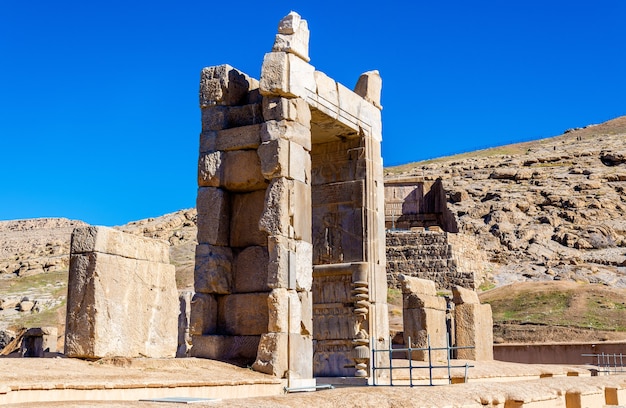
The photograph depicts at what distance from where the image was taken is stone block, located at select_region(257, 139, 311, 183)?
1016 cm

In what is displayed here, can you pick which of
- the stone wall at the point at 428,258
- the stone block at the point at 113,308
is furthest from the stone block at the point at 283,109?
the stone wall at the point at 428,258

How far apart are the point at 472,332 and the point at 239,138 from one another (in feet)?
30.0

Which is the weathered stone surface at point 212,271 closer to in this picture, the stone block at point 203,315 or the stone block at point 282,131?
the stone block at point 203,315

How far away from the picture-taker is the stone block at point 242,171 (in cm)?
1059

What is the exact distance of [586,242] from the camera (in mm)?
41375

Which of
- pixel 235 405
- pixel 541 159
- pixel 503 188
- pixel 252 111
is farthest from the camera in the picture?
pixel 541 159

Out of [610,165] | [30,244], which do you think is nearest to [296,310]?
[610,165]

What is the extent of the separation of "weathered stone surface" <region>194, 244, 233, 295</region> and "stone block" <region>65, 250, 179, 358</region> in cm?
232

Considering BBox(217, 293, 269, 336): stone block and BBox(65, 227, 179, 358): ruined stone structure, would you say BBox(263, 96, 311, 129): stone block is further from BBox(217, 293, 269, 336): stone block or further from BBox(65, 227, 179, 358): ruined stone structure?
BBox(65, 227, 179, 358): ruined stone structure

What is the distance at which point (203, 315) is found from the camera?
10445mm

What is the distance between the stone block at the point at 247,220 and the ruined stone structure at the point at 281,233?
0.02m

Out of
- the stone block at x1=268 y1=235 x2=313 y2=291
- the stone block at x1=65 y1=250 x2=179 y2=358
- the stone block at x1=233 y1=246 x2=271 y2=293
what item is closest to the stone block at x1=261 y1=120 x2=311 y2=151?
the stone block at x1=268 y1=235 x2=313 y2=291

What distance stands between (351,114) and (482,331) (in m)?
7.85

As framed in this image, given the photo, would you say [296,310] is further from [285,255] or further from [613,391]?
[613,391]
